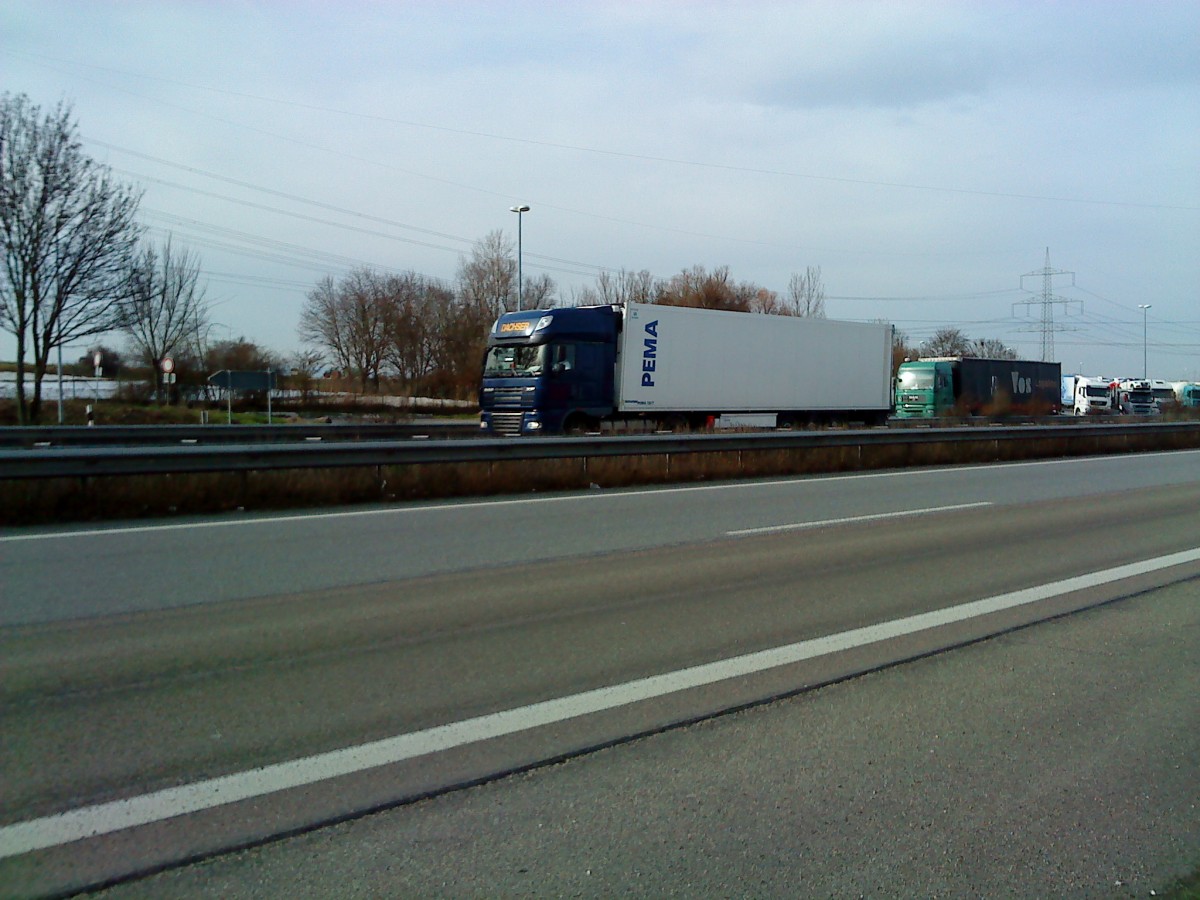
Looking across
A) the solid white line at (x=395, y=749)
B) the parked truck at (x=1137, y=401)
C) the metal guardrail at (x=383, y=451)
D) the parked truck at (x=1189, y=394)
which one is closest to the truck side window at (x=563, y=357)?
the metal guardrail at (x=383, y=451)

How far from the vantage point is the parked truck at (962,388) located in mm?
46938

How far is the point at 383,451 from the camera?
14.8m

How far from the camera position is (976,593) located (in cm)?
868

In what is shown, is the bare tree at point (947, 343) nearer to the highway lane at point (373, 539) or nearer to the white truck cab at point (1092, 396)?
the white truck cab at point (1092, 396)

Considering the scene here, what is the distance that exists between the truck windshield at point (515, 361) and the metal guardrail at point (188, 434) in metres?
1.95

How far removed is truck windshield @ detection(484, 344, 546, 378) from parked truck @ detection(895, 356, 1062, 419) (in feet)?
83.5

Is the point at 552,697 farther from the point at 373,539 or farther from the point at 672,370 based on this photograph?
the point at 672,370

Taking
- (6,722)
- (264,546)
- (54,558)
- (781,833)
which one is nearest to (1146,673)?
(781,833)

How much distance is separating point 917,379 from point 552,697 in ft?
147

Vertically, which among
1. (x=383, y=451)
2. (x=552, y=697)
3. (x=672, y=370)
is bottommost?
(x=552, y=697)

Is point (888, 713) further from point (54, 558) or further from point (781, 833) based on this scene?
point (54, 558)

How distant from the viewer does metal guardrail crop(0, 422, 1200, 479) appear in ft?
39.7

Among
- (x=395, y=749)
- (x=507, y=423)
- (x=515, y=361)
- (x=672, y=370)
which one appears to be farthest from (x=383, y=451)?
(x=672, y=370)

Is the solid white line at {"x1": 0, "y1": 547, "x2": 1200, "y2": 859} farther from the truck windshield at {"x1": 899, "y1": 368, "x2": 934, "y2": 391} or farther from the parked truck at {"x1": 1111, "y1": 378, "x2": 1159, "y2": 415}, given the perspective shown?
the parked truck at {"x1": 1111, "y1": 378, "x2": 1159, "y2": 415}
